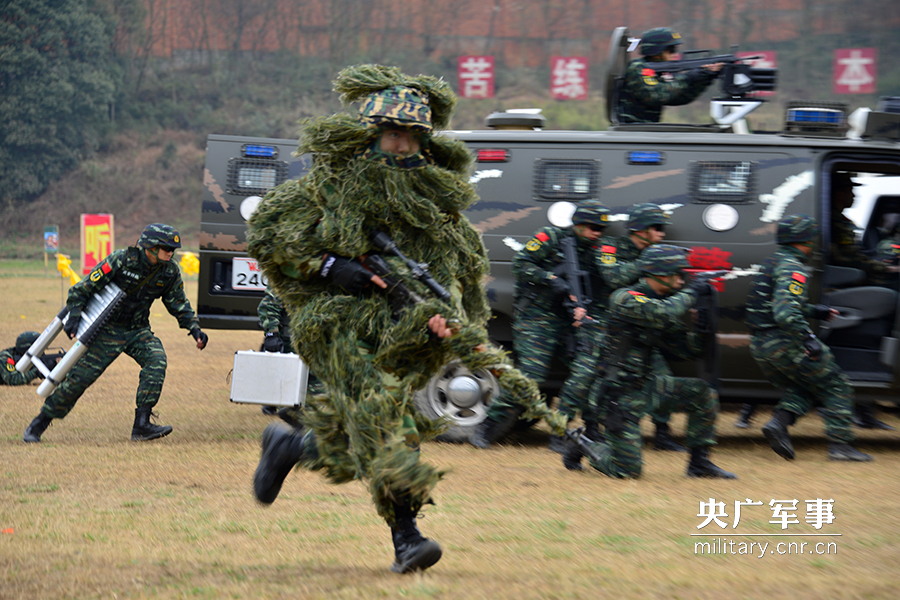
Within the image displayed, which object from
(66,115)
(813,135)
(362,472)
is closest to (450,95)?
(362,472)

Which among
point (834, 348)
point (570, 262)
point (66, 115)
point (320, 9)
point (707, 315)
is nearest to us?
point (707, 315)

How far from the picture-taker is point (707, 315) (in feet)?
18.2

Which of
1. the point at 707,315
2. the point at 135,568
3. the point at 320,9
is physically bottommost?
the point at 135,568

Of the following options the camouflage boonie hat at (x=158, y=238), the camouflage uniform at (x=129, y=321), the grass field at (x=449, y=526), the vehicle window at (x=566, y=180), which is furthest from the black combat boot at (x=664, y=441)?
the camouflage boonie hat at (x=158, y=238)

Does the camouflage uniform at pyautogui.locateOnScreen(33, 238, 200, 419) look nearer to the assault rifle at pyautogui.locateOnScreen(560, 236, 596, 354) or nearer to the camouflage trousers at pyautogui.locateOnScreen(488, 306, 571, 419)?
the camouflage trousers at pyautogui.locateOnScreen(488, 306, 571, 419)

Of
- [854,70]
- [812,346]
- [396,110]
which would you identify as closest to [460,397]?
[812,346]

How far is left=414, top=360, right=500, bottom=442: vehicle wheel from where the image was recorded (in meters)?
6.99

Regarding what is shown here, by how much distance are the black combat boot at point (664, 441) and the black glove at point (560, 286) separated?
4.39 ft

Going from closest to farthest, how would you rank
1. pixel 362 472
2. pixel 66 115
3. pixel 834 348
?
pixel 362 472 < pixel 834 348 < pixel 66 115

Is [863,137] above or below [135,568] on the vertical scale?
above

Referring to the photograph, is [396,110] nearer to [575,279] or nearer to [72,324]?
[575,279]

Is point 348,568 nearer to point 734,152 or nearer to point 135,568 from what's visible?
point 135,568

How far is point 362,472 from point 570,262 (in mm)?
3084

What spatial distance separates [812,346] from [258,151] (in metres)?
4.67
